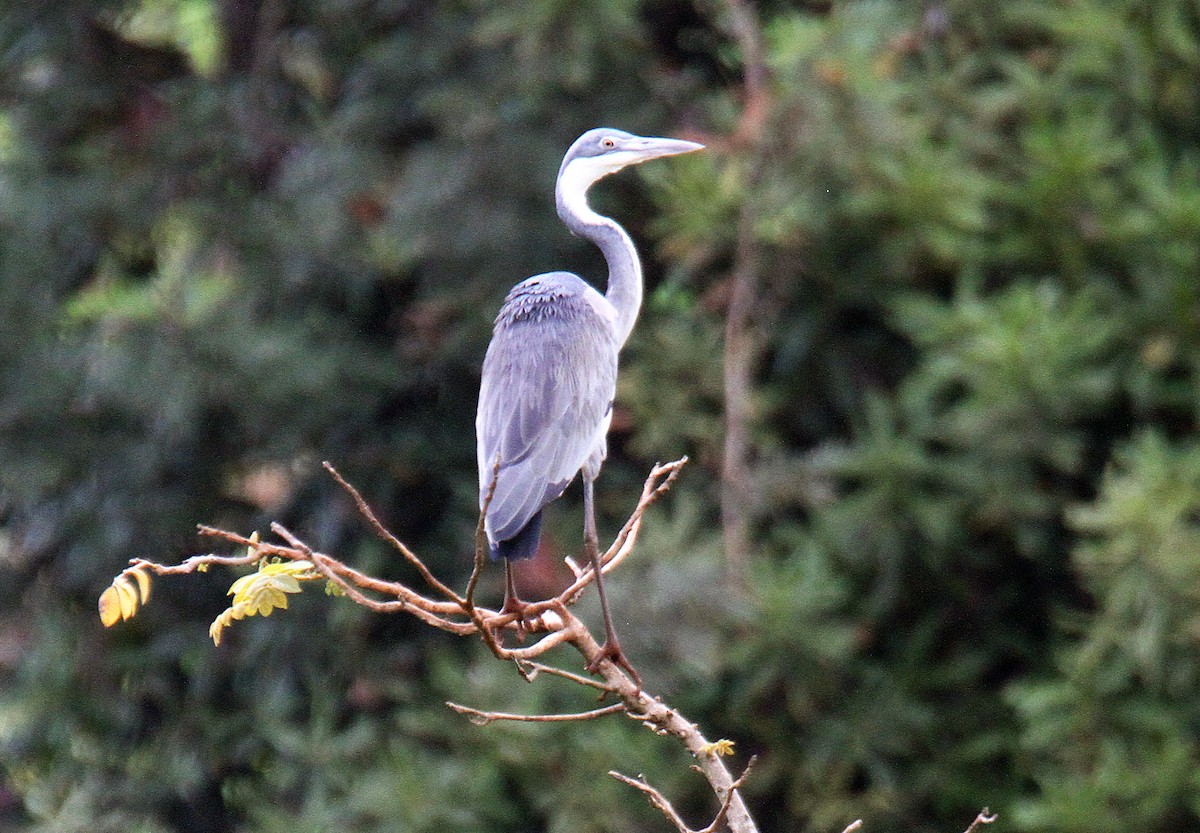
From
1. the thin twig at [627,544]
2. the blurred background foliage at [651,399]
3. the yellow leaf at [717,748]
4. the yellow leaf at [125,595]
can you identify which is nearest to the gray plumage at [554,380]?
the thin twig at [627,544]

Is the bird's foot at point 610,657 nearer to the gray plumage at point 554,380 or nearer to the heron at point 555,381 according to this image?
the heron at point 555,381

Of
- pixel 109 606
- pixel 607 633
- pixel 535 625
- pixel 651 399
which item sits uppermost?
pixel 109 606

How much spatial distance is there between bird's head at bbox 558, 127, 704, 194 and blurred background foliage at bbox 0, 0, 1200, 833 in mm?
1271

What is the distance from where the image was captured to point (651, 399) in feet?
16.5

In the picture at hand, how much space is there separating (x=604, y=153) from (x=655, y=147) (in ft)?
0.38

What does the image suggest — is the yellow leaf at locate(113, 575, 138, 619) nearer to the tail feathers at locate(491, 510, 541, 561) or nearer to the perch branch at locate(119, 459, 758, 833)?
the perch branch at locate(119, 459, 758, 833)

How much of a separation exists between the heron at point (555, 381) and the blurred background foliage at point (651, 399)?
148 cm

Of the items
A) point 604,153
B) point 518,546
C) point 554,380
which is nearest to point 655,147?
point 604,153

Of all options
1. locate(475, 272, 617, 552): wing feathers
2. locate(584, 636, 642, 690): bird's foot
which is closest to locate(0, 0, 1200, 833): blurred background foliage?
locate(475, 272, 617, 552): wing feathers

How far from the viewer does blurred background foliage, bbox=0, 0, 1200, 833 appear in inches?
188

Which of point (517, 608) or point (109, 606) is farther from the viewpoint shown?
point (517, 608)

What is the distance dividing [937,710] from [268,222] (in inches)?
113

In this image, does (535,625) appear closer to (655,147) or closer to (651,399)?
(655,147)

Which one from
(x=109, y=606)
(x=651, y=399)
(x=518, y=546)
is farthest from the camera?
(x=651, y=399)
